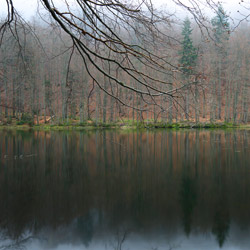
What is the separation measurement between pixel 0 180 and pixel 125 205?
5310mm

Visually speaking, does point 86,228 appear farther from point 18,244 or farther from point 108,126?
point 108,126

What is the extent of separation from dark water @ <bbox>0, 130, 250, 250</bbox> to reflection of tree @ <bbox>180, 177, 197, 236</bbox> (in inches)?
1.1

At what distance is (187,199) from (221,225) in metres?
1.79

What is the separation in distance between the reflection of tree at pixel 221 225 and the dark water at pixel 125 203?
22mm

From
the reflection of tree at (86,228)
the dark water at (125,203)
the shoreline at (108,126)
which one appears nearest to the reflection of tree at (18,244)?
the dark water at (125,203)

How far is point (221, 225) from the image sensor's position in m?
6.41

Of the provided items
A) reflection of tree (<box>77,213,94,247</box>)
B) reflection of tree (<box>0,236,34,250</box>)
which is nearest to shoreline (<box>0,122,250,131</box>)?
reflection of tree (<box>77,213,94,247</box>)

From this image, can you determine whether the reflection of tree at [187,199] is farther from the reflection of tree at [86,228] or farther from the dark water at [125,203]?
the reflection of tree at [86,228]

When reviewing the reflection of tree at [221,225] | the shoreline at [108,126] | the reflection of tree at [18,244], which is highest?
the shoreline at [108,126]

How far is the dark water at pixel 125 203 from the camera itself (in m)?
5.90

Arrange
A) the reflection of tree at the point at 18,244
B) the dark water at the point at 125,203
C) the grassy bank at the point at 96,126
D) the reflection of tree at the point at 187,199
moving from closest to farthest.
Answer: the reflection of tree at the point at 18,244, the dark water at the point at 125,203, the reflection of tree at the point at 187,199, the grassy bank at the point at 96,126

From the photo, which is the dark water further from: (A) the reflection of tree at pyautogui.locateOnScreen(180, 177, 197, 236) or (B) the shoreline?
(B) the shoreline

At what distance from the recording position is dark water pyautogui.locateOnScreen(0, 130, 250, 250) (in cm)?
590

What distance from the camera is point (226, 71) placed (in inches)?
1339
